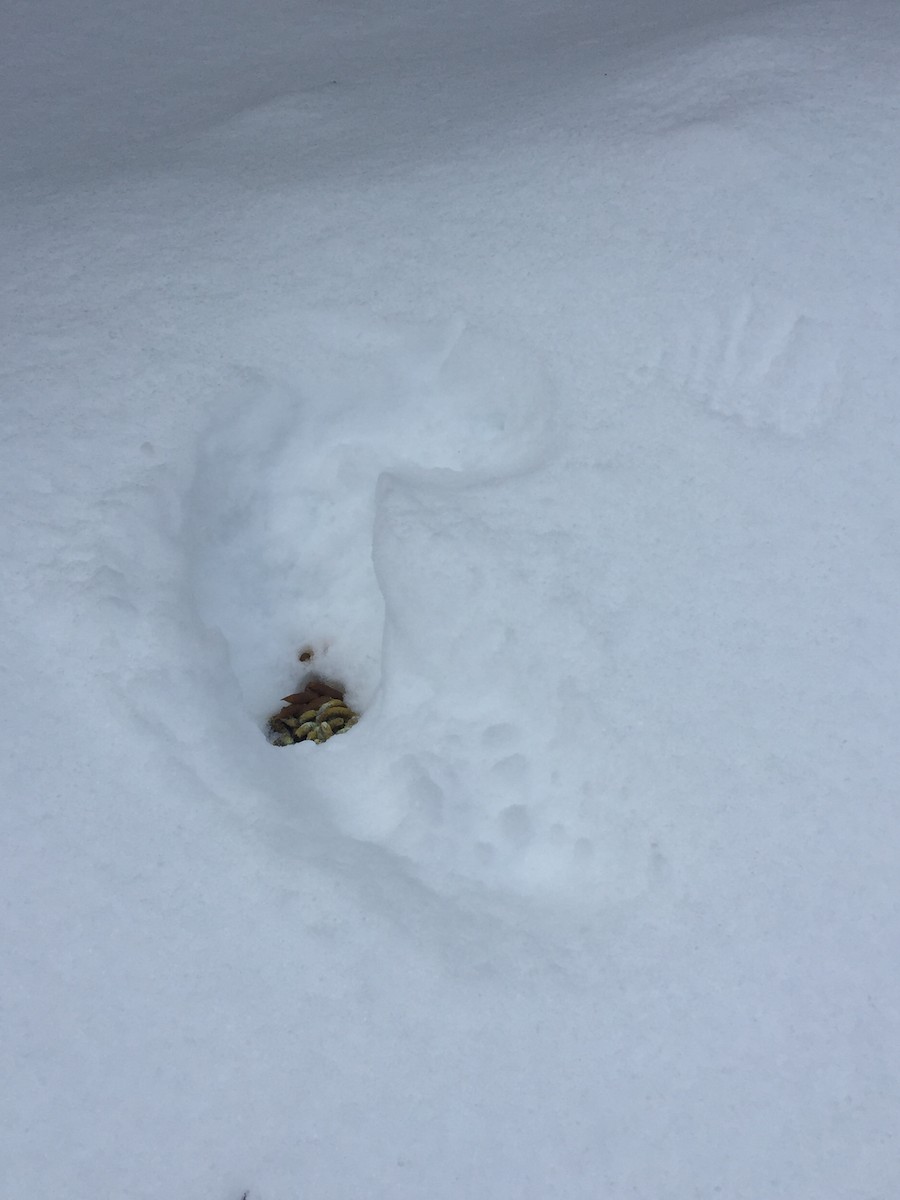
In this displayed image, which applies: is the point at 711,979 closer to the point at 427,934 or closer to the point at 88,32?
the point at 427,934

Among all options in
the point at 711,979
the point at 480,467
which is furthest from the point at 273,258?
the point at 711,979

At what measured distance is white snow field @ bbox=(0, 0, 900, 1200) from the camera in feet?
4.42

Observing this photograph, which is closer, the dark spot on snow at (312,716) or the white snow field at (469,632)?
the white snow field at (469,632)

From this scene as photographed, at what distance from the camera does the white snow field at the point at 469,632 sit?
1.35m

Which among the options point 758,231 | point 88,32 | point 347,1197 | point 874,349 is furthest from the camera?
point 88,32

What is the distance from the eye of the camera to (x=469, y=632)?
66.7 inches

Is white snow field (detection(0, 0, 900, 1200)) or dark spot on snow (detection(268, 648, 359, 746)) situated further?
dark spot on snow (detection(268, 648, 359, 746))

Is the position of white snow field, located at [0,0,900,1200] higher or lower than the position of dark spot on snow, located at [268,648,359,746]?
higher

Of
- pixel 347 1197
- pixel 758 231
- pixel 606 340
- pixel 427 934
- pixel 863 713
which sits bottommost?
pixel 347 1197

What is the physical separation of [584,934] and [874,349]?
1076mm

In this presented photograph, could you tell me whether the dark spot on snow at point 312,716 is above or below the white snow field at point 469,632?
below

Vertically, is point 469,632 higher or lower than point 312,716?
higher

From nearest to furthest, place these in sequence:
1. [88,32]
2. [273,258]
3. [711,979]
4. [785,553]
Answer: [711,979] < [785,553] < [273,258] < [88,32]

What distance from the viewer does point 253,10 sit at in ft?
9.57
